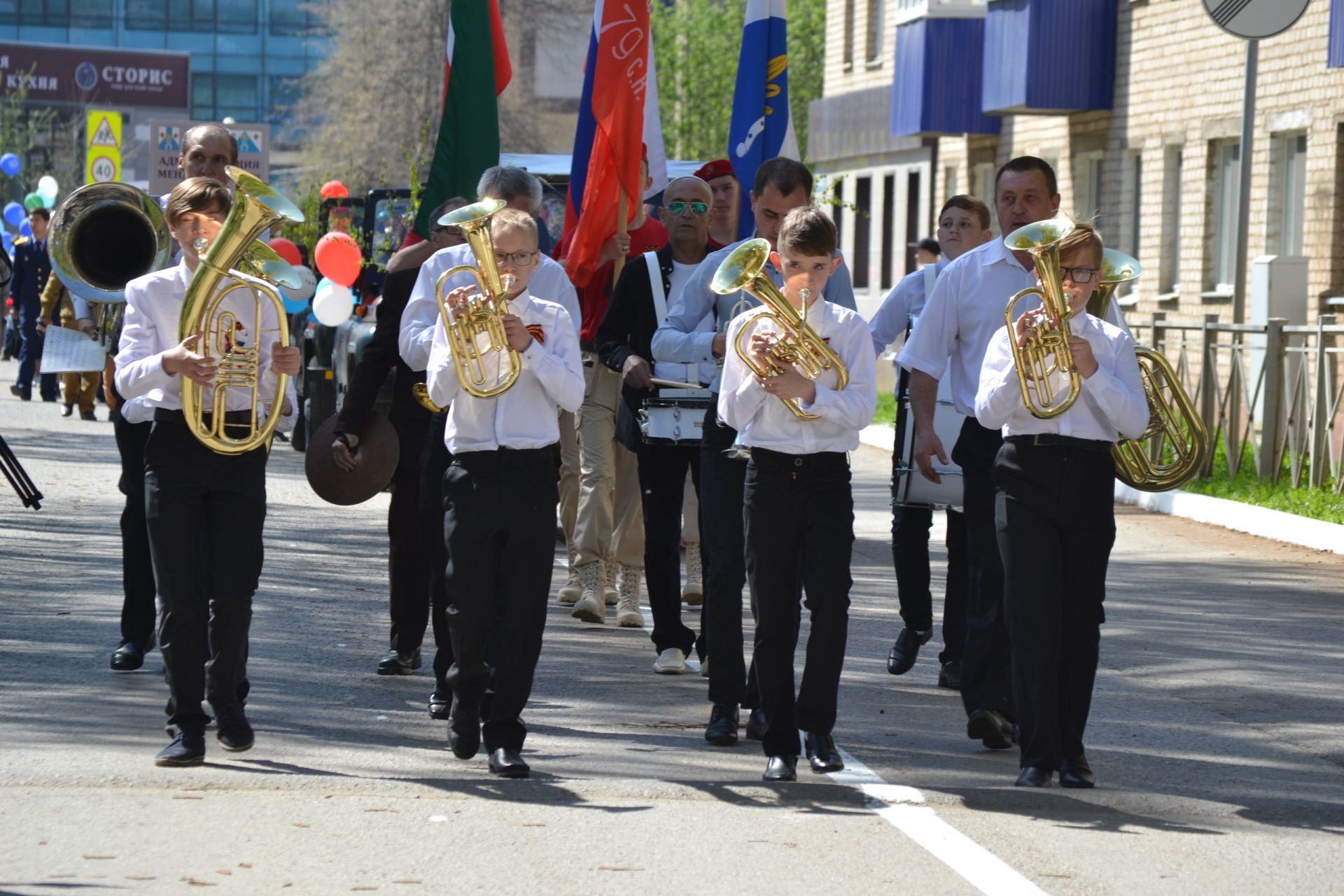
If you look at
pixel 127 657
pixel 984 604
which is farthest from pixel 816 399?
pixel 127 657

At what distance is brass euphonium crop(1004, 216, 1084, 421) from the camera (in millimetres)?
6879

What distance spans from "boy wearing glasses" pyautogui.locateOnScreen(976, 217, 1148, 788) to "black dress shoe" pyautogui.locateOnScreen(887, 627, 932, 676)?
2.28 meters

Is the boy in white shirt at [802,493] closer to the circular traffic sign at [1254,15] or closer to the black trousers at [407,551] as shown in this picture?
the black trousers at [407,551]

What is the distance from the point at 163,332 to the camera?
7246 millimetres

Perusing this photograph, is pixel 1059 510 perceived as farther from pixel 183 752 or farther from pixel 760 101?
pixel 760 101

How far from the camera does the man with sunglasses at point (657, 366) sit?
29.8 feet

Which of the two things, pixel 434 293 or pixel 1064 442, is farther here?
pixel 434 293

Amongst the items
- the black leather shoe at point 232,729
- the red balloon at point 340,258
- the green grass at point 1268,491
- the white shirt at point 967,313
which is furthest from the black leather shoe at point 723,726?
the red balloon at point 340,258

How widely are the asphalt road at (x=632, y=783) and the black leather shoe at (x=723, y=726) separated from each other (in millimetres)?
65

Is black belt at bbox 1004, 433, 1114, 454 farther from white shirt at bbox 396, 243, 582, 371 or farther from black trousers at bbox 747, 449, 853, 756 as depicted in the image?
white shirt at bbox 396, 243, 582, 371

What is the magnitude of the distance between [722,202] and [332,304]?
8661mm

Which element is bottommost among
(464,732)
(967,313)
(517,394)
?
(464,732)

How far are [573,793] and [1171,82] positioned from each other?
2059cm

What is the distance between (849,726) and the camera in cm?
816
